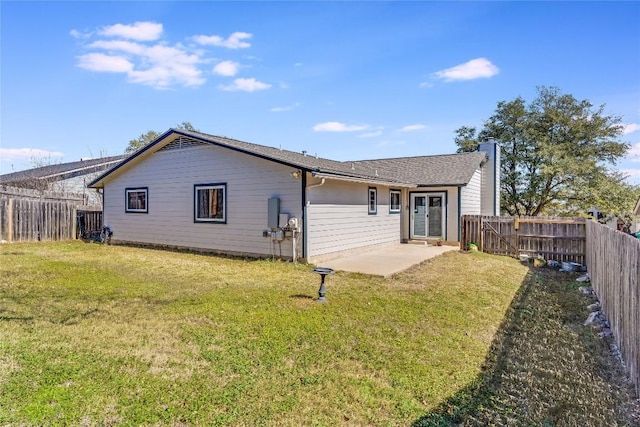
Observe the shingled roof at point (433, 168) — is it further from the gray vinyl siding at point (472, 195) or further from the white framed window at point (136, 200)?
the white framed window at point (136, 200)

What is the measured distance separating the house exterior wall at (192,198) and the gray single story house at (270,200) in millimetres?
30

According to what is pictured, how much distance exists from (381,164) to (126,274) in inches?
529

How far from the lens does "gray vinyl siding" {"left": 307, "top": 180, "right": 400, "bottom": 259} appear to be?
9.89 m

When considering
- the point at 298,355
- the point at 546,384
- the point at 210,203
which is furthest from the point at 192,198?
the point at 546,384

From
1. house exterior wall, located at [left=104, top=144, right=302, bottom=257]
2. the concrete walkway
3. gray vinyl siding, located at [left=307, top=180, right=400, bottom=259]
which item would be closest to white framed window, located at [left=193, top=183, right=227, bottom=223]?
house exterior wall, located at [left=104, top=144, right=302, bottom=257]

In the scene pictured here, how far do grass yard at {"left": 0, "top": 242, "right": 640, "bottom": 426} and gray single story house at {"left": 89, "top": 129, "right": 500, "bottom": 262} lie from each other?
3.05m

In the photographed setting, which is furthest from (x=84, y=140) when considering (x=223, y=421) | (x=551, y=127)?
(x=551, y=127)

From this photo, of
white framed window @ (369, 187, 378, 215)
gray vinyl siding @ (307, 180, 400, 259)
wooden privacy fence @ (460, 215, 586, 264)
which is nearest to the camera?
gray vinyl siding @ (307, 180, 400, 259)

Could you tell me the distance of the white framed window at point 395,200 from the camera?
1413 centimetres

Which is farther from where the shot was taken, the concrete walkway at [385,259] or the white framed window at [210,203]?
the white framed window at [210,203]

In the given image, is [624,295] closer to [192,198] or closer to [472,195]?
[192,198]

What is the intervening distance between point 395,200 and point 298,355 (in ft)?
37.3

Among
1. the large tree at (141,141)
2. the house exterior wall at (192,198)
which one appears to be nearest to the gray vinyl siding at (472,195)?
the house exterior wall at (192,198)

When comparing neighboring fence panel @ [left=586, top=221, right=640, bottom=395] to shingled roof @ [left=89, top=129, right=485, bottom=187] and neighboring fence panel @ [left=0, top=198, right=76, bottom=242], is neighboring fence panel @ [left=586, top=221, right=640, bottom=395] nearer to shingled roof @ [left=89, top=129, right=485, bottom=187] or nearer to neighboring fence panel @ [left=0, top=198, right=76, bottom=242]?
shingled roof @ [left=89, top=129, right=485, bottom=187]
